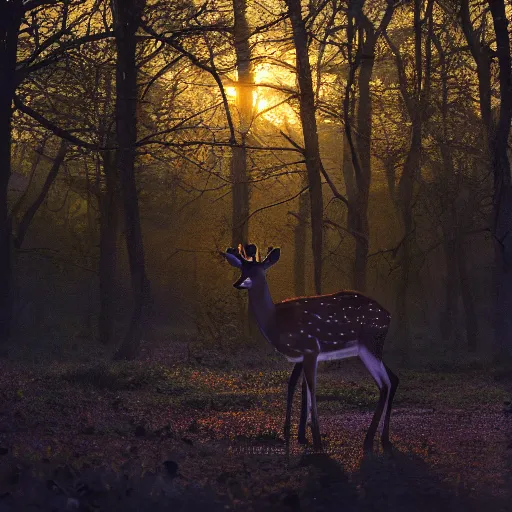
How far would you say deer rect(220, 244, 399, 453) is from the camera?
36.2 feet

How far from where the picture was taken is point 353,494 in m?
8.17

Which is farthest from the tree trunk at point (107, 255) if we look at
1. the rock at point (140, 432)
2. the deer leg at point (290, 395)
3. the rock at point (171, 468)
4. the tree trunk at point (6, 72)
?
the rock at point (171, 468)

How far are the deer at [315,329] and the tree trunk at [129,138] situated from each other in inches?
453

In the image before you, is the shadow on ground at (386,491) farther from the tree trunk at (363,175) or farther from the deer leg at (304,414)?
the tree trunk at (363,175)

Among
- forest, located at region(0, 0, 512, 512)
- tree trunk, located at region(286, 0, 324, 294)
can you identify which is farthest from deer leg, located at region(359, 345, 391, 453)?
tree trunk, located at region(286, 0, 324, 294)

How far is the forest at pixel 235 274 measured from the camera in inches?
356

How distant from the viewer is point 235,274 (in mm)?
33688

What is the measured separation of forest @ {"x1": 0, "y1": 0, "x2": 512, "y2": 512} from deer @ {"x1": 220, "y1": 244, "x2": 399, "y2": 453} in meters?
0.10

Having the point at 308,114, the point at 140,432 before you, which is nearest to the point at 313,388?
the point at 140,432

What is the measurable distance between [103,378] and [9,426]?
530 cm

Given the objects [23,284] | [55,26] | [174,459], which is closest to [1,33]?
[55,26]

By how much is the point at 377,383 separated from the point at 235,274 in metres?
22.7

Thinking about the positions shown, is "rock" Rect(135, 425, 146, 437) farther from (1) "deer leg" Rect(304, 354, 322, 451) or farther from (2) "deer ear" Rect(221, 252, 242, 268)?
(2) "deer ear" Rect(221, 252, 242, 268)

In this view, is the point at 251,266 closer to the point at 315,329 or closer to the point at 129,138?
the point at 315,329
